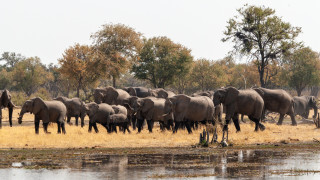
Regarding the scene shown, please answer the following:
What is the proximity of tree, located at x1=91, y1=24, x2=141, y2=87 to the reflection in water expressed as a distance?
49831 millimetres

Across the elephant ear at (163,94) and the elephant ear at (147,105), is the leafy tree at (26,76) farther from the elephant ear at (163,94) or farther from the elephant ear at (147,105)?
the elephant ear at (147,105)

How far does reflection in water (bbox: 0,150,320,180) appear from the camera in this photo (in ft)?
55.7

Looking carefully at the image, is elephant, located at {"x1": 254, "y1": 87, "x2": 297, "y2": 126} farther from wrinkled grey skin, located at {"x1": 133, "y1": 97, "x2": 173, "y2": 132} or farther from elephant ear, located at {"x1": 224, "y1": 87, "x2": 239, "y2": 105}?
wrinkled grey skin, located at {"x1": 133, "y1": 97, "x2": 173, "y2": 132}

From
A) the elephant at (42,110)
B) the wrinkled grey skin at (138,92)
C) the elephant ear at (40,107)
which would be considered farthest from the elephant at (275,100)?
the elephant ear at (40,107)

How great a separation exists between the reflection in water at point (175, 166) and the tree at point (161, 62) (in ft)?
178

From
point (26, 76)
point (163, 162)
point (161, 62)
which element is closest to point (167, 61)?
point (161, 62)

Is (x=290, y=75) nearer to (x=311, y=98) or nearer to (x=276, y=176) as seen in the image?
(x=311, y=98)

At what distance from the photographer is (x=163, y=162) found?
65.7ft

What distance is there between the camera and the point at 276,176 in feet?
54.6

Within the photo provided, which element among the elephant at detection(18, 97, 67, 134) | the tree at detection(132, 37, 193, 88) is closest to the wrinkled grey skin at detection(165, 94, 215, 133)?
the elephant at detection(18, 97, 67, 134)

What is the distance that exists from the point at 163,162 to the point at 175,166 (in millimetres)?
1129

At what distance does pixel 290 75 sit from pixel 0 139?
68.0m

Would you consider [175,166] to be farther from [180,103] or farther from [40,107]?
[40,107]

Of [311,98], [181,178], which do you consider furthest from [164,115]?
[311,98]
